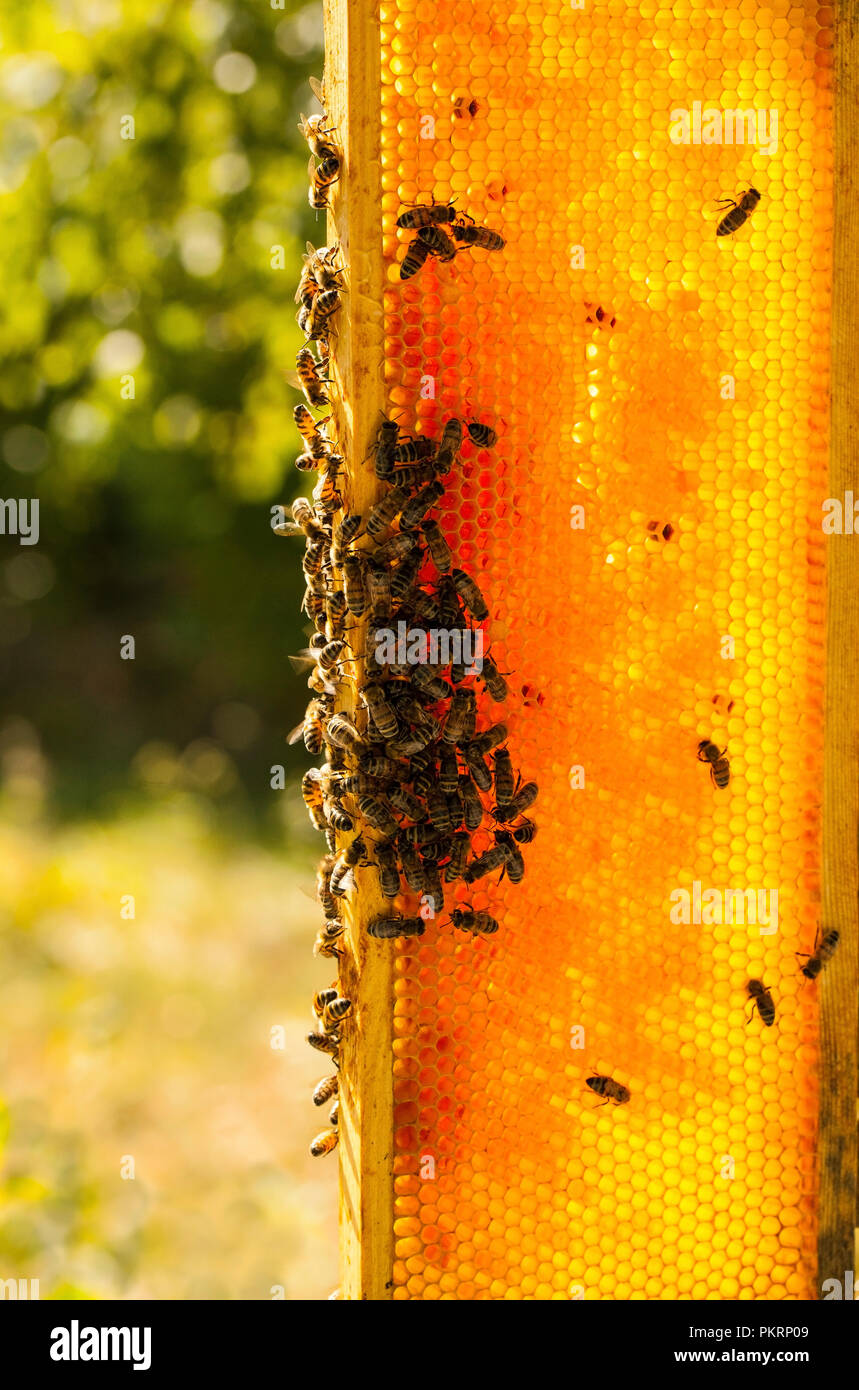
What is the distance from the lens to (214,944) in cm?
751

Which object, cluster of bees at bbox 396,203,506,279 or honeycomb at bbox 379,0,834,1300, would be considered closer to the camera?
cluster of bees at bbox 396,203,506,279

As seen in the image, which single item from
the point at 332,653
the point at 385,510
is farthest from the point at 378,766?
the point at 385,510

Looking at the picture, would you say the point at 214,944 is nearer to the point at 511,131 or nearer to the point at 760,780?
the point at 760,780

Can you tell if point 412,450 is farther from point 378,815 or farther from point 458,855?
point 458,855

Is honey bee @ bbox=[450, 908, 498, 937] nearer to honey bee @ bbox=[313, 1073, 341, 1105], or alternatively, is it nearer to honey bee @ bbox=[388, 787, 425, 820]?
honey bee @ bbox=[388, 787, 425, 820]

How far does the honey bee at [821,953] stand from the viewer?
3.29m

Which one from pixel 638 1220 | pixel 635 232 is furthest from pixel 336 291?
pixel 638 1220

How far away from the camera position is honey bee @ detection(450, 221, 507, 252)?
9.57ft

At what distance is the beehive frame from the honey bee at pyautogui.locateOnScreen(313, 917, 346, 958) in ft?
0.22

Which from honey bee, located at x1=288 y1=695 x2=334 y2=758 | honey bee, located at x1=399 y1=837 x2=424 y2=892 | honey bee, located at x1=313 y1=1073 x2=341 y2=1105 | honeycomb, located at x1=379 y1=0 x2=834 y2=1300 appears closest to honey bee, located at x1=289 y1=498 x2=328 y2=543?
honeycomb, located at x1=379 y1=0 x2=834 y2=1300

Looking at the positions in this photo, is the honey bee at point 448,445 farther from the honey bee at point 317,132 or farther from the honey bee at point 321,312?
the honey bee at point 317,132

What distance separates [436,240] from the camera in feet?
9.46

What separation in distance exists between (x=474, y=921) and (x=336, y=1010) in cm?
49

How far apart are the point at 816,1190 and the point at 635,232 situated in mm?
3030
